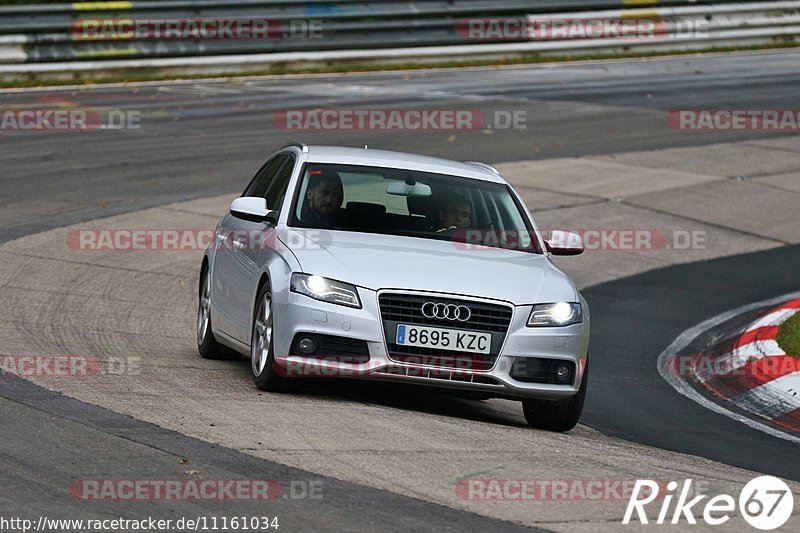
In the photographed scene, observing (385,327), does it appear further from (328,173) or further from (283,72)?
(283,72)

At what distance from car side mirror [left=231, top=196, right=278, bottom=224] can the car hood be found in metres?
0.21

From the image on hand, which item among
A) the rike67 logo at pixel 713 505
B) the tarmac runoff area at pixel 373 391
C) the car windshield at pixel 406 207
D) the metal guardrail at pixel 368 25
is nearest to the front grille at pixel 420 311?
the tarmac runoff area at pixel 373 391

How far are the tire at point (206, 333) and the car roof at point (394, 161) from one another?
130 cm

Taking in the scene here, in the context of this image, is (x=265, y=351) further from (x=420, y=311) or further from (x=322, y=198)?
(x=322, y=198)

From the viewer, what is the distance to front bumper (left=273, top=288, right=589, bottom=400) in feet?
27.8

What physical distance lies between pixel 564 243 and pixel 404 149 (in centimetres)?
1132

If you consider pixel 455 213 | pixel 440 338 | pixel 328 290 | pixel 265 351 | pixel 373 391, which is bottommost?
pixel 373 391

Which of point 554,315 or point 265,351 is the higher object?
point 554,315

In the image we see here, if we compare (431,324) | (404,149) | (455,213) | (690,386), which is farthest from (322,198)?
(404,149)

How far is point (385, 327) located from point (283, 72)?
2039cm

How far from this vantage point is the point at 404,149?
2091cm

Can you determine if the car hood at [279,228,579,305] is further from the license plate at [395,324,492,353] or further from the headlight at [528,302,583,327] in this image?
the license plate at [395,324,492,353]

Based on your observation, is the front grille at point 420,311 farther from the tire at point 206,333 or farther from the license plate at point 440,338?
the tire at point 206,333

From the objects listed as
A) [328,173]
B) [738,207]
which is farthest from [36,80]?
[328,173]
